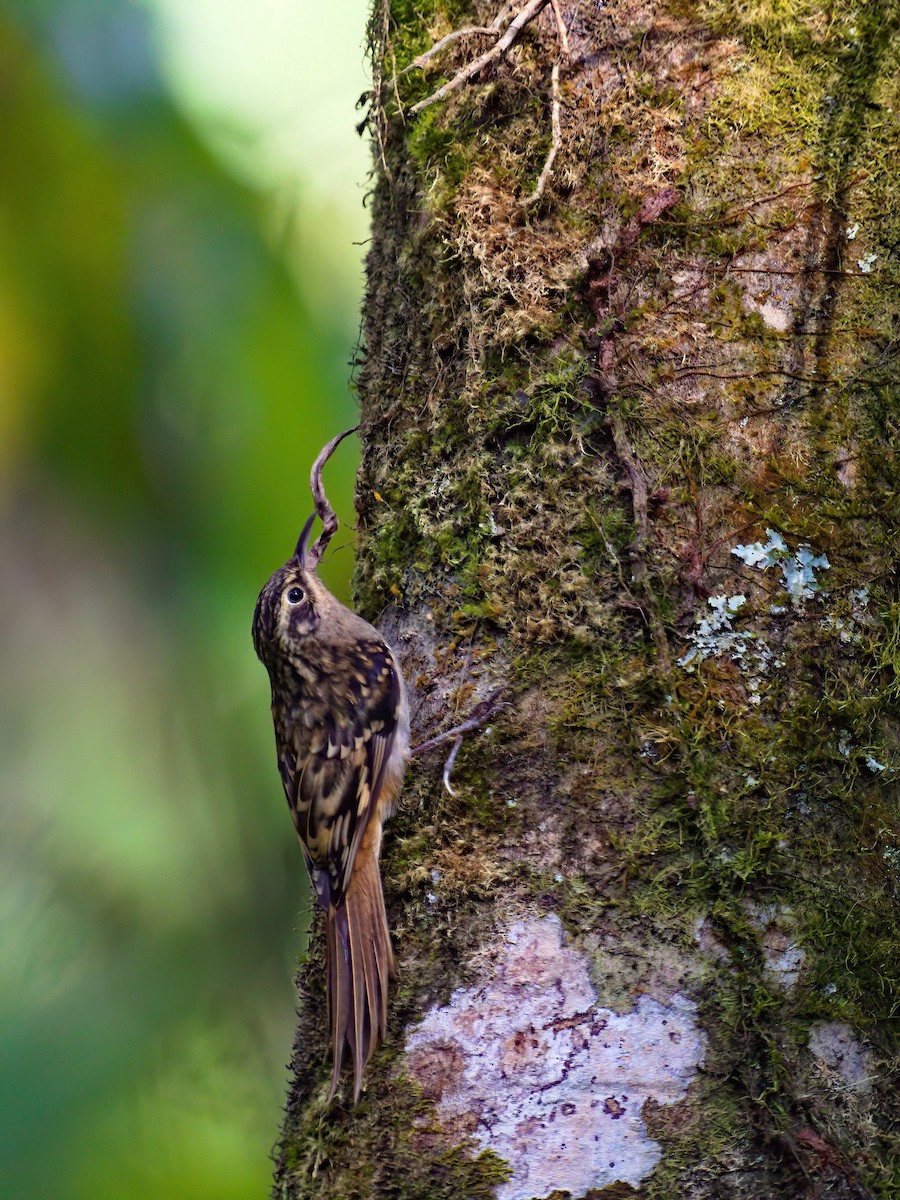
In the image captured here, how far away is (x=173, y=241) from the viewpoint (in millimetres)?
3764

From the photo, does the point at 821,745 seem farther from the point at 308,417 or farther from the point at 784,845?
the point at 308,417

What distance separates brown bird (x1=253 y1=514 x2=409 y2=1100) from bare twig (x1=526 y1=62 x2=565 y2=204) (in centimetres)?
106

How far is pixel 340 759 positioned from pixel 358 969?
32.4 inches

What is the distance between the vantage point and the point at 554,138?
80.4 inches

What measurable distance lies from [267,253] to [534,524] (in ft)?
6.75

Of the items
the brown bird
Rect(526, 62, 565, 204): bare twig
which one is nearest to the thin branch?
Rect(526, 62, 565, 204): bare twig

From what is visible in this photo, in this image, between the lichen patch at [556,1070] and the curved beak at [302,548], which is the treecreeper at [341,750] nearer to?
the curved beak at [302,548]

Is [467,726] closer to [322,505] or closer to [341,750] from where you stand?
[341,750]

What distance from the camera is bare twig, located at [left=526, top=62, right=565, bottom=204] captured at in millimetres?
2043

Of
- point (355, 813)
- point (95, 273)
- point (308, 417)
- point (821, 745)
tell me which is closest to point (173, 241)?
point (95, 273)

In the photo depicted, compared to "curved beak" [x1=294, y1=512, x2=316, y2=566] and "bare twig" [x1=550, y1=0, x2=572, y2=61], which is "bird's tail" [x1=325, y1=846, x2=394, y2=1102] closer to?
"curved beak" [x1=294, y1=512, x2=316, y2=566]

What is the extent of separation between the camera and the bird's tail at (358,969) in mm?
1919

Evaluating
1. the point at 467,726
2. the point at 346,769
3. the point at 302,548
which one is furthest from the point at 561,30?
the point at 346,769

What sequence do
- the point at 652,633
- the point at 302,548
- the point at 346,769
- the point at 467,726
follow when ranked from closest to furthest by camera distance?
the point at 652,633, the point at 467,726, the point at 346,769, the point at 302,548
